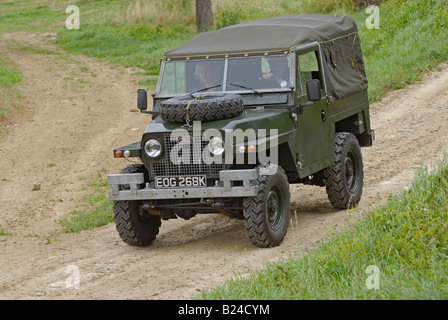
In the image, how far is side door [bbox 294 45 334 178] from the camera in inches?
368

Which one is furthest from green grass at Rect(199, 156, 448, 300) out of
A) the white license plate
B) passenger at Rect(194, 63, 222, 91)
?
passenger at Rect(194, 63, 222, 91)

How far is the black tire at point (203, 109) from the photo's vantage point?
27.9 ft

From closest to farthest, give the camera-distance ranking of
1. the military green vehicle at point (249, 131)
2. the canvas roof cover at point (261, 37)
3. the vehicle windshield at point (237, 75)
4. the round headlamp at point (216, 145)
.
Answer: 1. the round headlamp at point (216, 145)
2. the military green vehicle at point (249, 131)
3. the vehicle windshield at point (237, 75)
4. the canvas roof cover at point (261, 37)

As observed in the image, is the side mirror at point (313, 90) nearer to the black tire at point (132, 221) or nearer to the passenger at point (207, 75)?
the passenger at point (207, 75)

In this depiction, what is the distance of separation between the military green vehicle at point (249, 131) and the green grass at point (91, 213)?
1.70 metres

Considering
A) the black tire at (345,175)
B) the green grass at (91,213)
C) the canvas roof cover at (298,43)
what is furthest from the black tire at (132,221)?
the black tire at (345,175)

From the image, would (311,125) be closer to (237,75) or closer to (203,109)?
(237,75)

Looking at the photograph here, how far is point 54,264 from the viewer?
862 centimetres

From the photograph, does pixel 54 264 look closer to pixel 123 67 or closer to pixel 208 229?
pixel 208 229

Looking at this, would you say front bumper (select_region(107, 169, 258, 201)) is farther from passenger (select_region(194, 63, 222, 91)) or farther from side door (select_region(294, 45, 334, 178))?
passenger (select_region(194, 63, 222, 91))

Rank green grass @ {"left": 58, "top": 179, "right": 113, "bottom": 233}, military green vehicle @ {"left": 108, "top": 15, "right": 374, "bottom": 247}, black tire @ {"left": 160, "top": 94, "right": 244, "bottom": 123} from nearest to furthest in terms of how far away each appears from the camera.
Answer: military green vehicle @ {"left": 108, "top": 15, "right": 374, "bottom": 247} < black tire @ {"left": 160, "top": 94, "right": 244, "bottom": 123} < green grass @ {"left": 58, "top": 179, "right": 113, "bottom": 233}

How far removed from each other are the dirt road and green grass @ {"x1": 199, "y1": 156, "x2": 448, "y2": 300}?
71 cm
